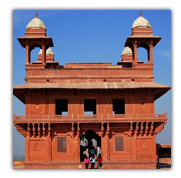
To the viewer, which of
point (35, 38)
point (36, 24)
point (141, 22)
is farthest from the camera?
point (141, 22)

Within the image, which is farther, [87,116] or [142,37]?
[142,37]

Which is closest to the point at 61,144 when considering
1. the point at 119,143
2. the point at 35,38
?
the point at 119,143

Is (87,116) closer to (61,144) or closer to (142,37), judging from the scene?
(61,144)

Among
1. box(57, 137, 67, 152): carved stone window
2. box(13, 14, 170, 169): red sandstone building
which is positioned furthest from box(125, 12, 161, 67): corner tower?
box(57, 137, 67, 152): carved stone window

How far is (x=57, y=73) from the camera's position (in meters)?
28.9

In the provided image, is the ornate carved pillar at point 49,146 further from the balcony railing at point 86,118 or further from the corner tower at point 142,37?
the corner tower at point 142,37

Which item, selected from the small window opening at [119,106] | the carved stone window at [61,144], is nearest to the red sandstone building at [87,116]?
the carved stone window at [61,144]

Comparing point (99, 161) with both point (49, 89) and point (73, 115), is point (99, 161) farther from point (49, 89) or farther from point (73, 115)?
point (49, 89)

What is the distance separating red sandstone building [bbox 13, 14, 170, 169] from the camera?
27.5 meters

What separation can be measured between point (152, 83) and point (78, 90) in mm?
5109

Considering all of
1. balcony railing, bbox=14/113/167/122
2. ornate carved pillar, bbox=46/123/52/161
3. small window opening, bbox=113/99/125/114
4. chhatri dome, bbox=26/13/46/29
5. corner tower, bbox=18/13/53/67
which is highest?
chhatri dome, bbox=26/13/46/29

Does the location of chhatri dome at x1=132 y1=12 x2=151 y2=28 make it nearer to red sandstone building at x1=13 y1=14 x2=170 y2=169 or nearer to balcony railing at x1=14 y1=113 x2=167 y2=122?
Result: red sandstone building at x1=13 y1=14 x2=170 y2=169

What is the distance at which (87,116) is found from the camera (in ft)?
90.9
